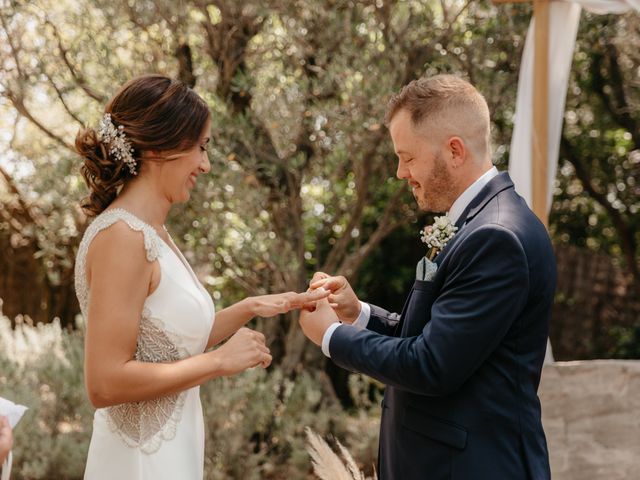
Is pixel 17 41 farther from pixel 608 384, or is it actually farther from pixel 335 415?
pixel 608 384

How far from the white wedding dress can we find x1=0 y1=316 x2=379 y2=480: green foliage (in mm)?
2659

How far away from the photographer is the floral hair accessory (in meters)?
2.47

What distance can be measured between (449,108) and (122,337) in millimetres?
1130

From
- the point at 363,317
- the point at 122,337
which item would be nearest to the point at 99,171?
the point at 122,337

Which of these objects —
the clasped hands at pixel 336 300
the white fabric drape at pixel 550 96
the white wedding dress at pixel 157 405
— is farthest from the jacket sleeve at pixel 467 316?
the white fabric drape at pixel 550 96

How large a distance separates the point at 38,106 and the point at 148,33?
1.44m

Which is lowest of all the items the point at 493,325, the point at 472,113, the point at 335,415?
the point at 335,415

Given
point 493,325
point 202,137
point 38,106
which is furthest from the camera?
point 38,106

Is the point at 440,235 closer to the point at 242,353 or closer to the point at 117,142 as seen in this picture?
the point at 242,353

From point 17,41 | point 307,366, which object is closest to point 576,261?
point 307,366

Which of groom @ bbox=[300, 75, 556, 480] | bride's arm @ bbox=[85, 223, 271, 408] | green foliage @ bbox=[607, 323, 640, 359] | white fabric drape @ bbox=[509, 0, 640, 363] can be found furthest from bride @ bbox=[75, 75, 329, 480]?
green foliage @ bbox=[607, 323, 640, 359]

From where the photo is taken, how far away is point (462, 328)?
2021 millimetres

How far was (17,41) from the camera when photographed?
5344mm

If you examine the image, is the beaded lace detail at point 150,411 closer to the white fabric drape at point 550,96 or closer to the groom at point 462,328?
the groom at point 462,328
